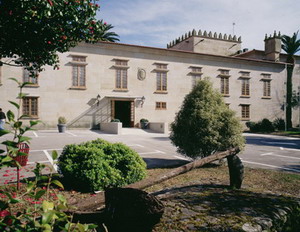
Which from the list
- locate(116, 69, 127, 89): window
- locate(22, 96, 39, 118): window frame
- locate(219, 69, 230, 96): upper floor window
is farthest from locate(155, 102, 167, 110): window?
locate(22, 96, 39, 118): window frame

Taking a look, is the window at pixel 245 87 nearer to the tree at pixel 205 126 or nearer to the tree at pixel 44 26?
the tree at pixel 205 126

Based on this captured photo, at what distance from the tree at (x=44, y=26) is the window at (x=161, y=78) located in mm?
18308

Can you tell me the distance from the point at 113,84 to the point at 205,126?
17.4m

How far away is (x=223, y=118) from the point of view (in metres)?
7.92

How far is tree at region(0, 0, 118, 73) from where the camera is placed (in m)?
5.34

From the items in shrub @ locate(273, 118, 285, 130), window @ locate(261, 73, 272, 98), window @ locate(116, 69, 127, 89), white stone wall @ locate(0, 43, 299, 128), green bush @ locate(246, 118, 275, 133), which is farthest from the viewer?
window @ locate(261, 73, 272, 98)

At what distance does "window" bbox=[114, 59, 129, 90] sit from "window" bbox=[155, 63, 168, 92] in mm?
3596

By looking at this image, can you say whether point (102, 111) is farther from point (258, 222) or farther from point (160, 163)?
point (258, 222)

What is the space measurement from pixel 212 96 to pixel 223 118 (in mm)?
897

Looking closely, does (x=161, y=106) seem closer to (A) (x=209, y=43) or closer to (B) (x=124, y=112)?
(B) (x=124, y=112)

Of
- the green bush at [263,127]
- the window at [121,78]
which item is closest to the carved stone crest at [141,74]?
the window at [121,78]

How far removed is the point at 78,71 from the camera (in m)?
22.3

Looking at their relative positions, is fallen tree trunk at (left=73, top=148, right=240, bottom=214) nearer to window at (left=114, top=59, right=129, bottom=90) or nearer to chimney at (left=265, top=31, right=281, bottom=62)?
window at (left=114, top=59, right=129, bottom=90)

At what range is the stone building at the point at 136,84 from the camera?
846 inches
